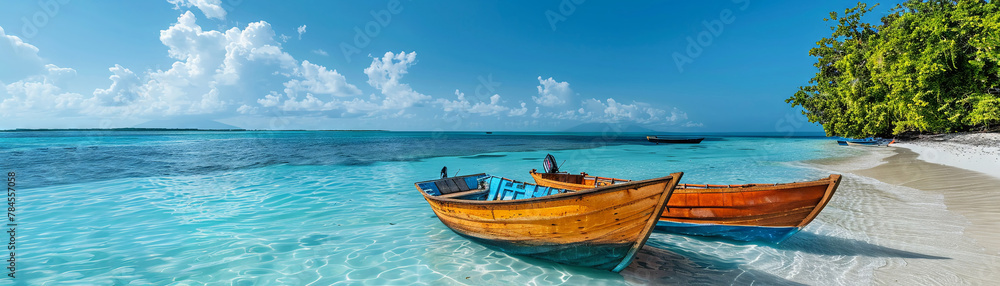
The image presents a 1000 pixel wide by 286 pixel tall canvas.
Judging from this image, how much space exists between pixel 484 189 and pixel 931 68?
3746 cm

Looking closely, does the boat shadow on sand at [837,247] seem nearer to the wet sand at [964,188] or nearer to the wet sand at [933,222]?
the wet sand at [933,222]

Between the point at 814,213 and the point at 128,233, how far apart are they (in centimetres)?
1787

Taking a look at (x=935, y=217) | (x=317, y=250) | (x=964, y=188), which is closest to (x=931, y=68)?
(x=964, y=188)

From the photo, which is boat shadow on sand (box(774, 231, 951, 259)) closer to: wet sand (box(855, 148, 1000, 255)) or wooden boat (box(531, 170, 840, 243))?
wooden boat (box(531, 170, 840, 243))

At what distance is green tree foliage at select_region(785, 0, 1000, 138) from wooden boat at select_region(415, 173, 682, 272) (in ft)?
114

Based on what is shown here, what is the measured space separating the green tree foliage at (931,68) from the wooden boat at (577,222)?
34792 millimetres

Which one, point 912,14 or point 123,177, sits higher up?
point 912,14

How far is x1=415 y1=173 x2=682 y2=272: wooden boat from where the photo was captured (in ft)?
18.5

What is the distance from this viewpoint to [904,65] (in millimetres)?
28891

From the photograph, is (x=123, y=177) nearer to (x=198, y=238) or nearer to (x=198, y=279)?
(x=198, y=238)

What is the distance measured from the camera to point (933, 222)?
370 inches

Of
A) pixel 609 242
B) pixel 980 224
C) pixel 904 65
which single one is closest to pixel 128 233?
pixel 609 242

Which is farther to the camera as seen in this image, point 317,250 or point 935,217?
point 935,217

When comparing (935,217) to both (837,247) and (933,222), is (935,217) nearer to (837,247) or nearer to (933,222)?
(933,222)
